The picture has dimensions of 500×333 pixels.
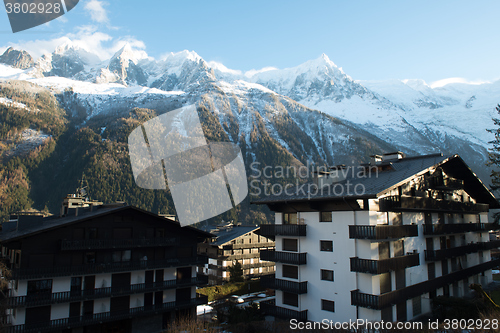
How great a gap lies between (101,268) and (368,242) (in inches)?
913

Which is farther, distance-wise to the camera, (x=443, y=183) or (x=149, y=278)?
(x=149, y=278)

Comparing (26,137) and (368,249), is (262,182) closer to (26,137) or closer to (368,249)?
(26,137)

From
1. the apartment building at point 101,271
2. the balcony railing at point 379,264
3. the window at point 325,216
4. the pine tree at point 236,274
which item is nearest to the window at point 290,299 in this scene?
the balcony railing at point 379,264

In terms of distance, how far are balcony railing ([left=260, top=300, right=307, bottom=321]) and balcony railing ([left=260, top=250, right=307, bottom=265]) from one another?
4.18 metres

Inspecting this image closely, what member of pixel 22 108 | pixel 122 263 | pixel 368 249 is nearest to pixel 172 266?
pixel 122 263

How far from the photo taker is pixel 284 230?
30391 mm

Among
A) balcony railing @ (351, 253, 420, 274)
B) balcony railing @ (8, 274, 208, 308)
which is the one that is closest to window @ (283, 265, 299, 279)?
balcony railing @ (351, 253, 420, 274)

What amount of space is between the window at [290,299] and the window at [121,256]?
50.6 feet

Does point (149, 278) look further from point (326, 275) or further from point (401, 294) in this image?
point (401, 294)

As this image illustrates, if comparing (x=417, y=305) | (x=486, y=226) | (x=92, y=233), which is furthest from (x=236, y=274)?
(x=486, y=226)

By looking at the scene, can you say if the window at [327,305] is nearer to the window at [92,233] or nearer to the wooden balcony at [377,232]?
the wooden balcony at [377,232]

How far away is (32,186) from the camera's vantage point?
486 ft

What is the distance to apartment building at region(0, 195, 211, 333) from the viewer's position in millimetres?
26547

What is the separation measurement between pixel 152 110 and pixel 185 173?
65.2 m
